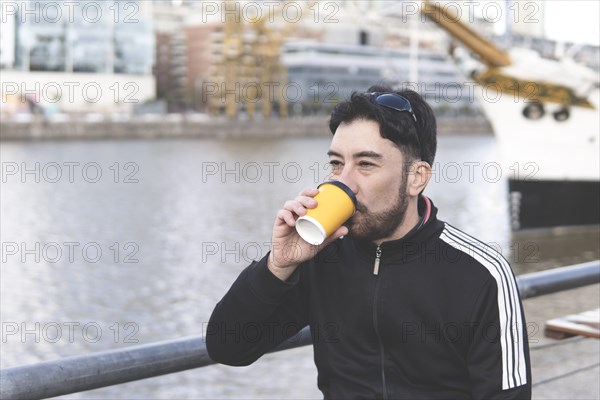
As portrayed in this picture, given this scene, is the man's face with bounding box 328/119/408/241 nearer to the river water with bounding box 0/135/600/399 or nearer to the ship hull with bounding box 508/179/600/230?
the river water with bounding box 0/135/600/399

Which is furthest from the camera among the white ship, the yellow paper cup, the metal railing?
the white ship

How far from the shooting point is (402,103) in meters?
2.17

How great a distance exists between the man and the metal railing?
1.72 feet

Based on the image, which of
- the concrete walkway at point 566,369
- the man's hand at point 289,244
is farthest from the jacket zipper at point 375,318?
the concrete walkway at point 566,369

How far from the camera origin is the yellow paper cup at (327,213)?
197cm

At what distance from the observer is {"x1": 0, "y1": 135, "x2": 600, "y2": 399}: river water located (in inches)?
341

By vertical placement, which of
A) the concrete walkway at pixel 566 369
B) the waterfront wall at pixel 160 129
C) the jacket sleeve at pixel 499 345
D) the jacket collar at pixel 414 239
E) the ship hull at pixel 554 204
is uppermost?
the jacket collar at pixel 414 239

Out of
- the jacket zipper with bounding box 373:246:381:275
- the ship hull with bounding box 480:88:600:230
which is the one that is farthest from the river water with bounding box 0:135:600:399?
the jacket zipper with bounding box 373:246:381:275

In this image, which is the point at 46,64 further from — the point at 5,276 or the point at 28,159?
the point at 5,276

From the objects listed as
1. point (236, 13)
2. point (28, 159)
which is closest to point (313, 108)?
point (236, 13)

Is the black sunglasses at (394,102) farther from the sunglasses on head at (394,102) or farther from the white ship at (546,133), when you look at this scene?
the white ship at (546,133)

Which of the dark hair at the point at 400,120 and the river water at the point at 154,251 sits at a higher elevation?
the dark hair at the point at 400,120

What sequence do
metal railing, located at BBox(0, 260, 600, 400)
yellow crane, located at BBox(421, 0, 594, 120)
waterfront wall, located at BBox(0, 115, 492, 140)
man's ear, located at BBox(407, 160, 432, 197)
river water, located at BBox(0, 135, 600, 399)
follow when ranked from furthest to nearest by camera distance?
waterfront wall, located at BBox(0, 115, 492, 140)
yellow crane, located at BBox(421, 0, 594, 120)
river water, located at BBox(0, 135, 600, 399)
metal railing, located at BBox(0, 260, 600, 400)
man's ear, located at BBox(407, 160, 432, 197)

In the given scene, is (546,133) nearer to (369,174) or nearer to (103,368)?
(103,368)
